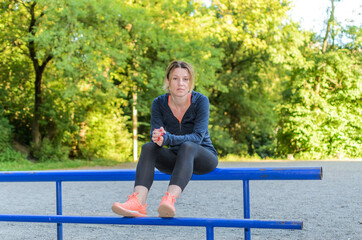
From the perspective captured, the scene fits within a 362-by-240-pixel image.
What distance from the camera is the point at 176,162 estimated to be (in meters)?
3.06

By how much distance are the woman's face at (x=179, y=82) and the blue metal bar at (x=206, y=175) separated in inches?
25.7

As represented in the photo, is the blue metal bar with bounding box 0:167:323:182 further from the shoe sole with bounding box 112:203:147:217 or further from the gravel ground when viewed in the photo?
the gravel ground

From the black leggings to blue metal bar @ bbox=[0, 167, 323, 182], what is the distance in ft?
0.23

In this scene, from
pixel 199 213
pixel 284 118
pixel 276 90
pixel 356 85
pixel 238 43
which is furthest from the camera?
pixel 276 90

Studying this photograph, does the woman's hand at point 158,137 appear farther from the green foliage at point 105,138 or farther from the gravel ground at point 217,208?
the green foliage at point 105,138

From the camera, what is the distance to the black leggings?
9.86 feet

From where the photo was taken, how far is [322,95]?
21.8m

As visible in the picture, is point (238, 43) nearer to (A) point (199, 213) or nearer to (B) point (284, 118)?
(B) point (284, 118)

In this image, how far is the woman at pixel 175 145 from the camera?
2967 millimetres

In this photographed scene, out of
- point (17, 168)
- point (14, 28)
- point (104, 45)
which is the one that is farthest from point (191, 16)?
point (17, 168)

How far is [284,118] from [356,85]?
393cm

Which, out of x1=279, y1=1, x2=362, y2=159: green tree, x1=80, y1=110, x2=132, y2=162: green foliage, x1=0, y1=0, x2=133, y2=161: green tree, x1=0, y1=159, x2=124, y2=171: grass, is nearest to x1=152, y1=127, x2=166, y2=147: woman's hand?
x1=0, y1=0, x2=133, y2=161: green tree

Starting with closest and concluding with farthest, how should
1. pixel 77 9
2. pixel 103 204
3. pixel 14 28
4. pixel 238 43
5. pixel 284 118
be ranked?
pixel 103 204 < pixel 77 9 < pixel 14 28 < pixel 284 118 < pixel 238 43

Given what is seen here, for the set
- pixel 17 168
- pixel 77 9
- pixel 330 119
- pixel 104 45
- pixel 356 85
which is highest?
pixel 77 9
